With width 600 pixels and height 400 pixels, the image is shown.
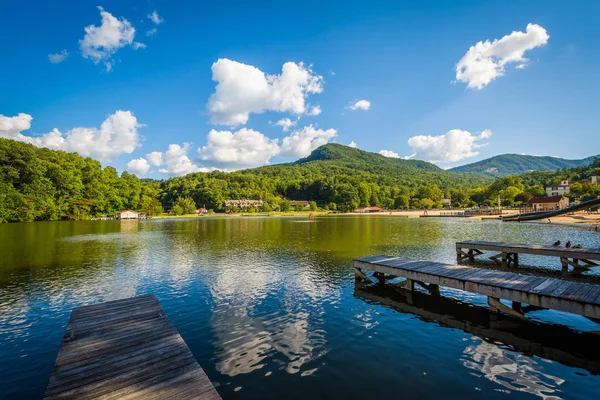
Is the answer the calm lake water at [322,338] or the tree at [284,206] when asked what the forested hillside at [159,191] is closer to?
the tree at [284,206]

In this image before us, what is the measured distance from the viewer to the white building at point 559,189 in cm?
12925

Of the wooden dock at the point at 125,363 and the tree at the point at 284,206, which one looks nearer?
the wooden dock at the point at 125,363

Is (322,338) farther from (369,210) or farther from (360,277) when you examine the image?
(369,210)

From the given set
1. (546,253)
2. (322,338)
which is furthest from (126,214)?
(546,253)

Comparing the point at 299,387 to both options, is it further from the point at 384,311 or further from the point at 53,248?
the point at 53,248

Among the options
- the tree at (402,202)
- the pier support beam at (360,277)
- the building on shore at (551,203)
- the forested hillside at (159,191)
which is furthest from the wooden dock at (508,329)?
the tree at (402,202)

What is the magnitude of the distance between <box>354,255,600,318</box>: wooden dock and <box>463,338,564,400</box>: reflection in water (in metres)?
2.27

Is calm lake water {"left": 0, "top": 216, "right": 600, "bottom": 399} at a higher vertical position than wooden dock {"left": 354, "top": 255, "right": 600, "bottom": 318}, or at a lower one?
lower

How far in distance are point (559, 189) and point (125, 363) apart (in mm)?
171138

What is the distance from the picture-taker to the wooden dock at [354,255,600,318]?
28.7 ft

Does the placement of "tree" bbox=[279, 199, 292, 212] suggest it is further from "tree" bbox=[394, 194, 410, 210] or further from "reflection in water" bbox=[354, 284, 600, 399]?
"reflection in water" bbox=[354, 284, 600, 399]

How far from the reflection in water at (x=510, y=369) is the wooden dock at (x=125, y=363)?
6339 millimetres

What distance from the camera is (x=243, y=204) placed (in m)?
167

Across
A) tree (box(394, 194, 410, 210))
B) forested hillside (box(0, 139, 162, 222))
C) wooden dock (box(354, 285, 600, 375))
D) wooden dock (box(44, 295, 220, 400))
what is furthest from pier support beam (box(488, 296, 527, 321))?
tree (box(394, 194, 410, 210))
